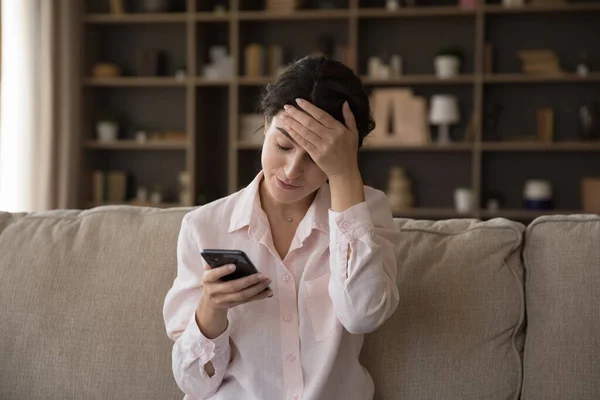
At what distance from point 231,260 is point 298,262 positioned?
10.3 inches

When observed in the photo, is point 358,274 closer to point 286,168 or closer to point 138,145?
point 286,168

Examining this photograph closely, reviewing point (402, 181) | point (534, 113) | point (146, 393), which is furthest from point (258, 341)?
point (534, 113)

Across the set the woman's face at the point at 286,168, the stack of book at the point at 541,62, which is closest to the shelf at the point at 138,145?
the stack of book at the point at 541,62

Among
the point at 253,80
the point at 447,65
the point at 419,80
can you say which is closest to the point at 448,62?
the point at 447,65

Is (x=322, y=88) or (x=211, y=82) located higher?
(x=211, y=82)

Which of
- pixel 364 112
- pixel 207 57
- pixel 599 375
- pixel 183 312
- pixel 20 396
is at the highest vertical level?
pixel 207 57

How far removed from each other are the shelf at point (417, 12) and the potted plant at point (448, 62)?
0.23 metres

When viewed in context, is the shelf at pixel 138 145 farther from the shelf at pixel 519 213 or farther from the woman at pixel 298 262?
the woman at pixel 298 262

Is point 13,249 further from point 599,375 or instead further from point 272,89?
point 599,375

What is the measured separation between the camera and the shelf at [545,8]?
479cm

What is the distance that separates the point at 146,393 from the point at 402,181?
142 inches

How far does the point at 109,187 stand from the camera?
5.48m

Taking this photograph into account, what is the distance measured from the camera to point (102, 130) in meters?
5.47

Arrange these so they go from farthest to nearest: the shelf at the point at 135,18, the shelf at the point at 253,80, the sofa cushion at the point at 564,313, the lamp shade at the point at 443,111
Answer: the shelf at the point at 135,18, the shelf at the point at 253,80, the lamp shade at the point at 443,111, the sofa cushion at the point at 564,313
